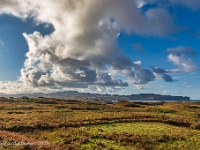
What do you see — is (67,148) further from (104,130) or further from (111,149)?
(104,130)

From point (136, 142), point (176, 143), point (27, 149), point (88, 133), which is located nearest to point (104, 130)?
point (88, 133)

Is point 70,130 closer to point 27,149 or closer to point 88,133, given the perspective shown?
point 88,133

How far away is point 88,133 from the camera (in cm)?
4272

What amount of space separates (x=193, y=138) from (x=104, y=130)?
13517mm

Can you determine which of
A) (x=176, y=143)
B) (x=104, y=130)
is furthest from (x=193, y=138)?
(x=104, y=130)

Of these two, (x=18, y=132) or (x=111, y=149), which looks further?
(x=18, y=132)

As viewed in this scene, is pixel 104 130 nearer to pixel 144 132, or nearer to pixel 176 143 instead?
pixel 144 132

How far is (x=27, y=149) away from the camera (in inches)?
1277

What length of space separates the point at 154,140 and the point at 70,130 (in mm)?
13540

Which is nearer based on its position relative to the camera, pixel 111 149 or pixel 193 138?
pixel 111 149

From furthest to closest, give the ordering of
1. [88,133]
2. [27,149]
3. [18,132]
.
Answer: [18,132], [88,133], [27,149]

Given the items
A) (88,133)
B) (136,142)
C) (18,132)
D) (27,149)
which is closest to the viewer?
(27,149)

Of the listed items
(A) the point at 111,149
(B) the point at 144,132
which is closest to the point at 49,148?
(A) the point at 111,149

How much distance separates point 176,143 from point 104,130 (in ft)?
A: 38.6
